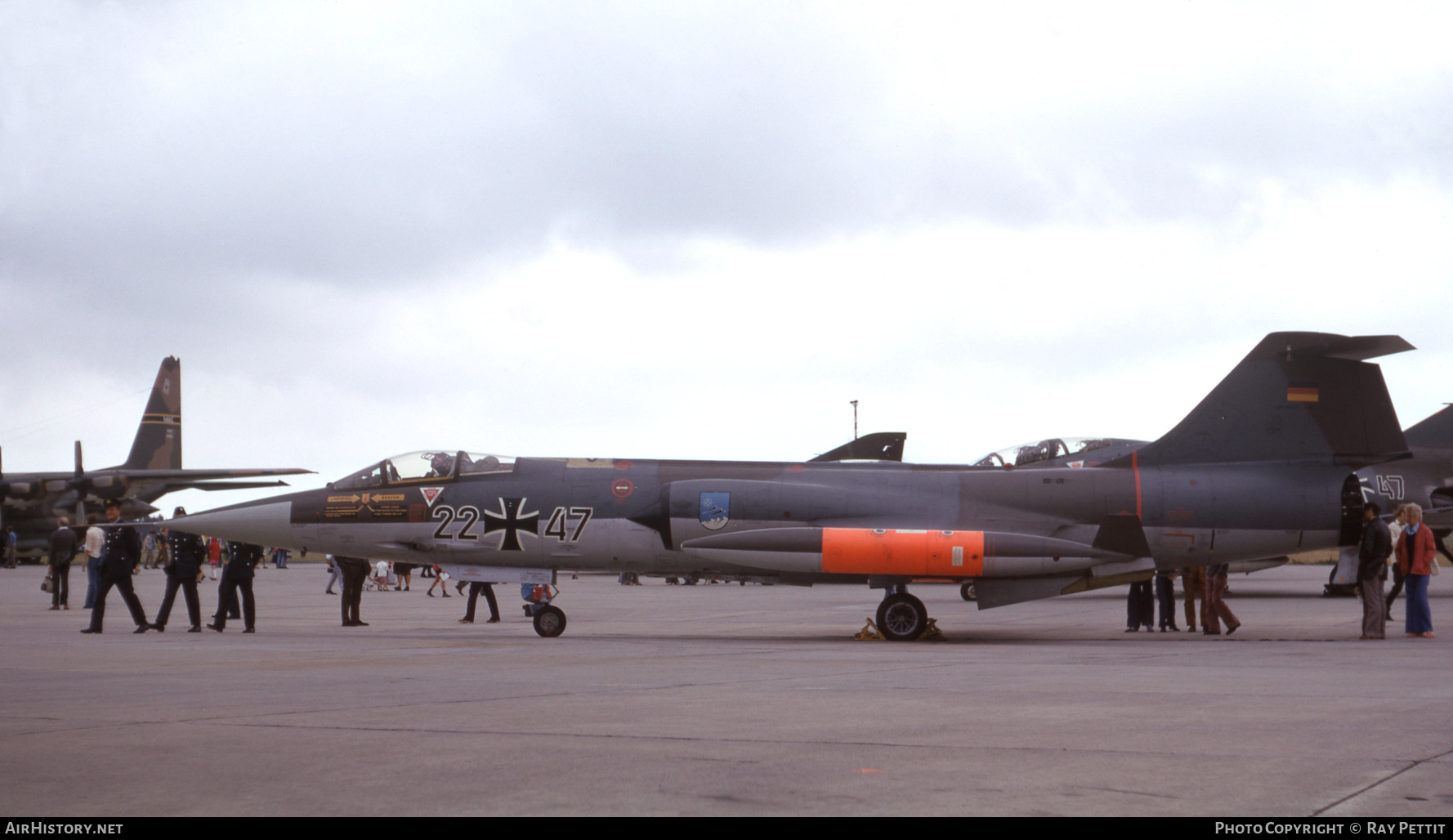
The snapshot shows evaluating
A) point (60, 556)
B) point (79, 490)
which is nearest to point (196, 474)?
point (79, 490)

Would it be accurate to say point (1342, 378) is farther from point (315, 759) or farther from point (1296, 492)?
point (315, 759)

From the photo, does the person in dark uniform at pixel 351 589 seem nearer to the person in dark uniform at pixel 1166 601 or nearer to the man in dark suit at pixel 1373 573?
the person in dark uniform at pixel 1166 601

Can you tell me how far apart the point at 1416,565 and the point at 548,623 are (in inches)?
456

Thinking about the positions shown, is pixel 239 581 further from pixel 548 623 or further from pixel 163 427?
pixel 163 427

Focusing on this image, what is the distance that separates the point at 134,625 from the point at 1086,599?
20.9 meters

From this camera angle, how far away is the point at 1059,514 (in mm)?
18016

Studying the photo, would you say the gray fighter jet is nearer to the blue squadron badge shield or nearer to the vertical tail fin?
the vertical tail fin

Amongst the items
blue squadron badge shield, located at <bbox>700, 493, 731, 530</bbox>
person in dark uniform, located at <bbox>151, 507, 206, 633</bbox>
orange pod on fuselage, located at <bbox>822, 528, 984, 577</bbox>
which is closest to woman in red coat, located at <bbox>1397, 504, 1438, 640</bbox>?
orange pod on fuselage, located at <bbox>822, 528, 984, 577</bbox>

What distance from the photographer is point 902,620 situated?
56.5 ft

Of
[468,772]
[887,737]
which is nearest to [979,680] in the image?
[887,737]

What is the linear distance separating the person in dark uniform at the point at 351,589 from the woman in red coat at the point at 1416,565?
49.6 feet

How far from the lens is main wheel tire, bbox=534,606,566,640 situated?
17.6 metres

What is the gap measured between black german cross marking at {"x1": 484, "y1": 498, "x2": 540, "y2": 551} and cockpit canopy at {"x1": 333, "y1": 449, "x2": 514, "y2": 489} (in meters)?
0.72

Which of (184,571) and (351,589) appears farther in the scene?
(351,589)
